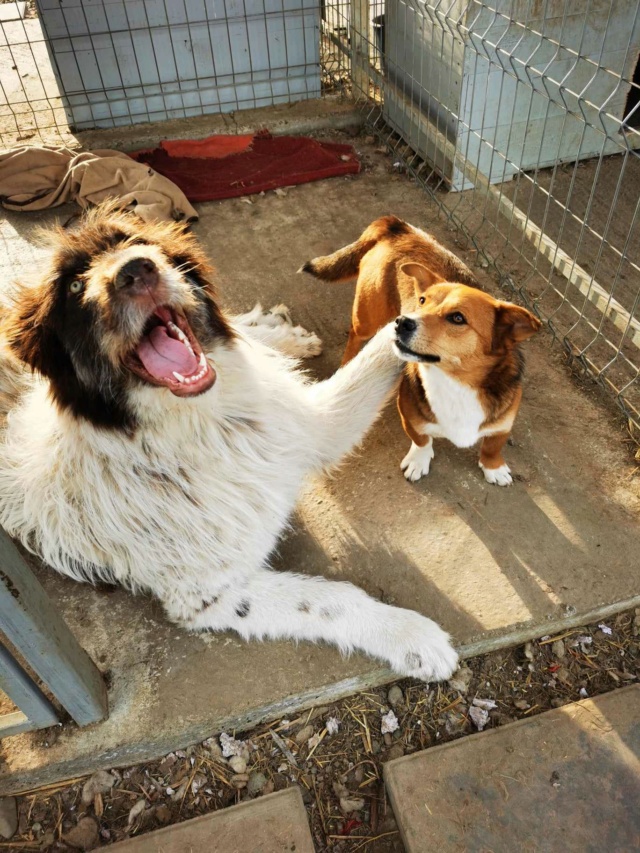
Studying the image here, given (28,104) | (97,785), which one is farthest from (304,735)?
(28,104)

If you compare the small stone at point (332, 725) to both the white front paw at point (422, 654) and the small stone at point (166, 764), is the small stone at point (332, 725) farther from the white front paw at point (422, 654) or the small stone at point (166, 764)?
the small stone at point (166, 764)

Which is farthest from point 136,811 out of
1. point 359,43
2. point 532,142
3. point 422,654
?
point 359,43

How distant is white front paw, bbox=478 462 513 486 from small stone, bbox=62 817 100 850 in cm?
183

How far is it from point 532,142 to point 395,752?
374cm

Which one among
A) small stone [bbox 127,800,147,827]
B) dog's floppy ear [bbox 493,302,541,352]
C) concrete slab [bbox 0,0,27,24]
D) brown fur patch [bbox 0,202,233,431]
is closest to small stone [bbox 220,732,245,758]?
small stone [bbox 127,800,147,827]

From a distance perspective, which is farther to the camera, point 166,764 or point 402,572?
point 402,572

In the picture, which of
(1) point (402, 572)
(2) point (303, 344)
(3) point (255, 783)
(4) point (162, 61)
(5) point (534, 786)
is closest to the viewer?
(5) point (534, 786)

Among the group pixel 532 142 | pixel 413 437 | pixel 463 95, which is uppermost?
pixel 463 95

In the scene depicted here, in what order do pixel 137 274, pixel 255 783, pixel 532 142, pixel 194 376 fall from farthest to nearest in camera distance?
pixel 532 142 < pixel 255 783 < pixel 194 376 < pixel 137 274

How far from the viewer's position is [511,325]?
82.6 inches

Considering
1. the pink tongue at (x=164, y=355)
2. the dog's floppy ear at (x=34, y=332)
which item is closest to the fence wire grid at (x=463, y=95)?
the pink tongue at (x=164, y=355)

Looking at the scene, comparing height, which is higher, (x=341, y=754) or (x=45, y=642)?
(x=45, y=642)

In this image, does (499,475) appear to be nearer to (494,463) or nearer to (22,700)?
(494,463)

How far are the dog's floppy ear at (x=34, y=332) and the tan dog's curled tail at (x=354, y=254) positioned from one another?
153 centimetres
